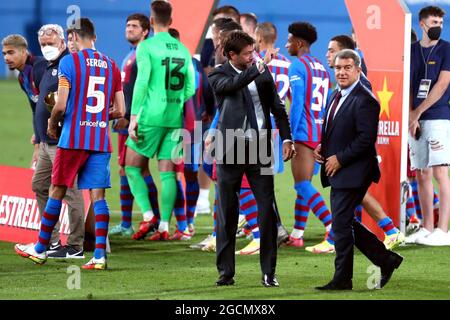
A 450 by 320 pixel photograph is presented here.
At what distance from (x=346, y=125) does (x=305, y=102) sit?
2725 millimetres

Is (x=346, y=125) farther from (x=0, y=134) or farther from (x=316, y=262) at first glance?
(x=0, y=134)

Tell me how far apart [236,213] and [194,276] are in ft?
2.57

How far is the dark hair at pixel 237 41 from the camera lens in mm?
8055

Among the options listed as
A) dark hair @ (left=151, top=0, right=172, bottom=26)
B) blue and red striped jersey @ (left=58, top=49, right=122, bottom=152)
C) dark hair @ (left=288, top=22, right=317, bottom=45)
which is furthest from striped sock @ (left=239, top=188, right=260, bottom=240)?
dark hair @ (left=151, top=0, right=172, bottom=26)

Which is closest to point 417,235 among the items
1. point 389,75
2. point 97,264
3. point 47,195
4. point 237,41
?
point 389,75

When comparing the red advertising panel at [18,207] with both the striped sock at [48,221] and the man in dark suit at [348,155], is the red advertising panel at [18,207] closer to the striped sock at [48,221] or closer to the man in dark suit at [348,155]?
the striped sock at [48,221]

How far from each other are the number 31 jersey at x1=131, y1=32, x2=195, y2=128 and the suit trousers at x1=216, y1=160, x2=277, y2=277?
277 centimetres

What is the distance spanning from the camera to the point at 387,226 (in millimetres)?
9945

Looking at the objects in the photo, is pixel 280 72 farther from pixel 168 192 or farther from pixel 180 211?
pixel 180 211

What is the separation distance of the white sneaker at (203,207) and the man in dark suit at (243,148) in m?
5.34

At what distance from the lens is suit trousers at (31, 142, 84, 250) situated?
31.9 ft

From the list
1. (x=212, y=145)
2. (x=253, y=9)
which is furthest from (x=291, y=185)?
(x=253, y=9)

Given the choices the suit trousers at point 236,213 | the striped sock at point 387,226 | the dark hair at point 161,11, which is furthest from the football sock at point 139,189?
the suit trousers at point 236,213
